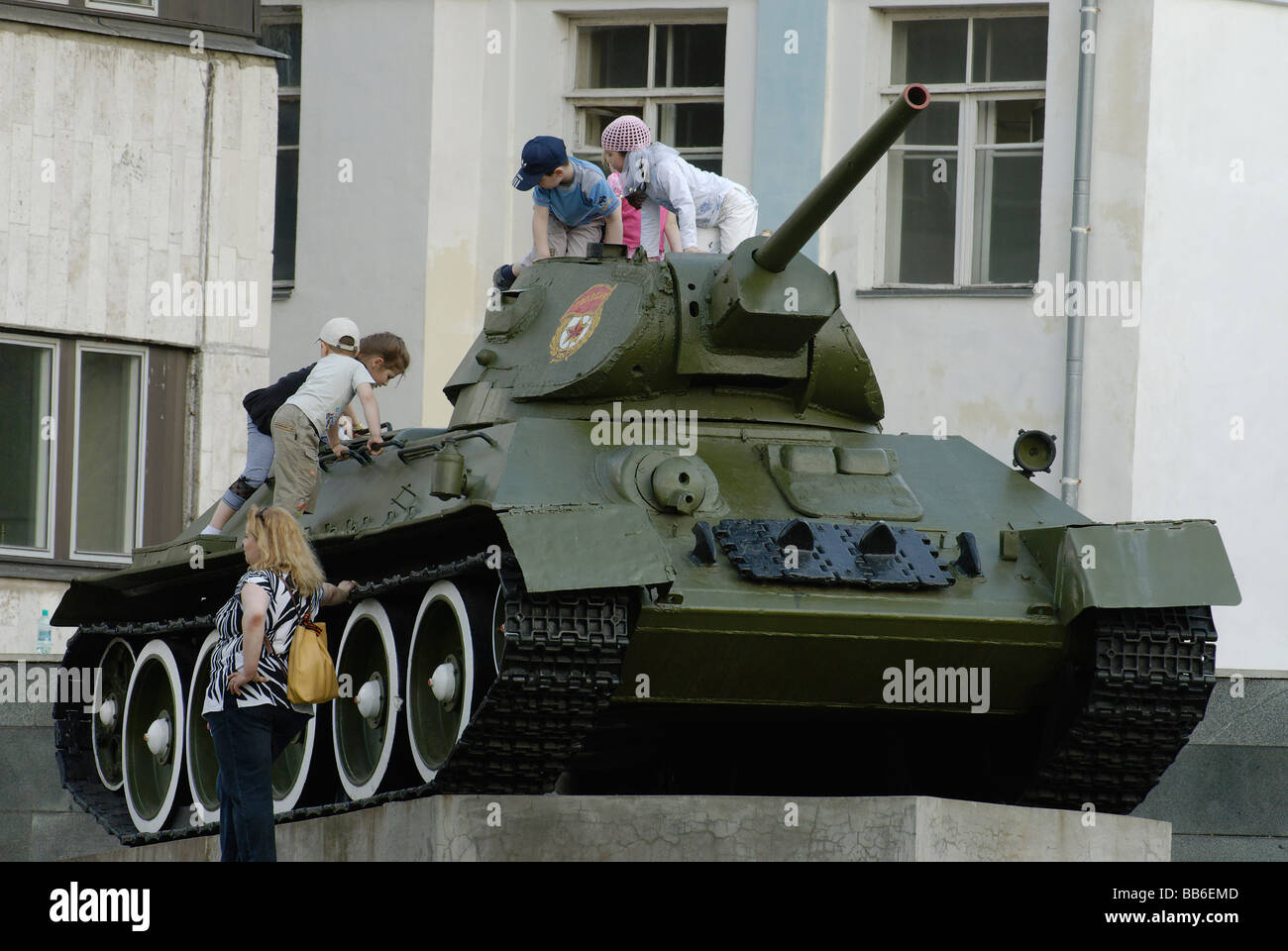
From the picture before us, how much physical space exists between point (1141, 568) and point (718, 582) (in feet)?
6.61

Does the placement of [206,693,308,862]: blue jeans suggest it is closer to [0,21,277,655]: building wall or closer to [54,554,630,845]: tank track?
[54,554,630,845]: tank track

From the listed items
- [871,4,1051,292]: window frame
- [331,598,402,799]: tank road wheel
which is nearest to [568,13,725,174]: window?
[871,4,1051,292]: window frame

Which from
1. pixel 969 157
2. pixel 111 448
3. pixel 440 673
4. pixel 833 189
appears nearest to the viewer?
pixel 440 673

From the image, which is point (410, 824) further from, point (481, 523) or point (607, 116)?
point (607, 116)

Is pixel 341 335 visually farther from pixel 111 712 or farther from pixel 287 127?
pixel 287 127

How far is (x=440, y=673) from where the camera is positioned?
12.2 meters

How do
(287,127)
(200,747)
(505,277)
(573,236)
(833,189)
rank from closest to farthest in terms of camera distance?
(833,189), (200,747), (505,277), (573,236), (287,127)

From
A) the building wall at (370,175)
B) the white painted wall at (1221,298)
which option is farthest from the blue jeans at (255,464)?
the white painted wall at (1221,298)

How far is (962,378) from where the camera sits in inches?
837

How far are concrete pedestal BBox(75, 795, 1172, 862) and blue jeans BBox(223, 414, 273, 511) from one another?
3991 mm

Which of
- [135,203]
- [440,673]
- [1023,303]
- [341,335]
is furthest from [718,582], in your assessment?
[1023,303]

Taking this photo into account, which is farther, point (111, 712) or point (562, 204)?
point (111, 712)

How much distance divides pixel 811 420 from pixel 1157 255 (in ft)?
26.3

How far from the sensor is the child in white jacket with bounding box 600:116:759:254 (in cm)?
1512
